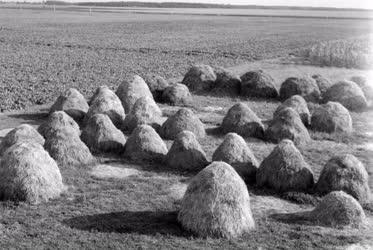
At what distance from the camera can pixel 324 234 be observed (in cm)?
1171

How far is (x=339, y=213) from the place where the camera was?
12125 millimetres

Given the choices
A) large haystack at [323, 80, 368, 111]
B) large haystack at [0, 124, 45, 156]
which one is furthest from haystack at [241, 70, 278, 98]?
large haystack at [0, 124, 45, 156]

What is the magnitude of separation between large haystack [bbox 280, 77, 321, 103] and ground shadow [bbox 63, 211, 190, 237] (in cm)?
1697

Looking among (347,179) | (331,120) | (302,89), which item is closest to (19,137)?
(347,179)

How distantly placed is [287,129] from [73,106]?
868 cm

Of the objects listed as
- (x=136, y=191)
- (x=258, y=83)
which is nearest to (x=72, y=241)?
(x=136, y=191)

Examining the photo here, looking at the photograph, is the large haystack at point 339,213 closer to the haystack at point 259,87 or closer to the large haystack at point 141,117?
the large haystack at point 141,117

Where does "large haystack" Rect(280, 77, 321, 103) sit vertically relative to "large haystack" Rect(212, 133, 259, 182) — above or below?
below

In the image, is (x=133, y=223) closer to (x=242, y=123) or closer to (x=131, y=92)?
(x=242, y=123)

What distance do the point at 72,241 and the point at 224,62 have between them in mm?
36441

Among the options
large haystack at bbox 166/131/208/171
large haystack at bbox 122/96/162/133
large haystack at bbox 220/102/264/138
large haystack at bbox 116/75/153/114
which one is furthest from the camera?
large haystack at bbox 116/75/153/114

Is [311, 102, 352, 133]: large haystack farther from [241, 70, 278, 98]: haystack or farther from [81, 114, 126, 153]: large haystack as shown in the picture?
[81, 114, 126, 153]: large haystack

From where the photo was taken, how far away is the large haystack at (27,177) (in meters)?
13.0

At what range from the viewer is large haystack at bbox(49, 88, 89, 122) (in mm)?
21672
